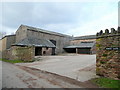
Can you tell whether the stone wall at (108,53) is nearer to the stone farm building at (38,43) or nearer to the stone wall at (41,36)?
the stone farm building at (38,43)

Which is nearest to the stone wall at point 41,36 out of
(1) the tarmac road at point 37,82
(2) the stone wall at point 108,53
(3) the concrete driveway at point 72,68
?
(3) the concrete driveway at point 72,68

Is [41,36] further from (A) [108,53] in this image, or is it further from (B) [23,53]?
(A) [108,53]

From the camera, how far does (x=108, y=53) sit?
6449 mm

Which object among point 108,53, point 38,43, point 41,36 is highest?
point 41,36

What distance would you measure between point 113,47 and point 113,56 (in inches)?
21.5

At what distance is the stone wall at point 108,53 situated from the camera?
6027 mm

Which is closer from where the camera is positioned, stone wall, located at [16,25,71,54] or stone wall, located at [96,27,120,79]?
stone wall, located at [96,27,120,79]

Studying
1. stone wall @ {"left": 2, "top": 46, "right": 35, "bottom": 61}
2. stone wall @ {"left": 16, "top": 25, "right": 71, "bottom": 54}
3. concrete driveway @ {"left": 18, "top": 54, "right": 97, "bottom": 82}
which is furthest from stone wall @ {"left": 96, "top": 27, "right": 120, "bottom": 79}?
stone wall @ {"left": 16, "top": 25, "right": 71, "bottom": 54}

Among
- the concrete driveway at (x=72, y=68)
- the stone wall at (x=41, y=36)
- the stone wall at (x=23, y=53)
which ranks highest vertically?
the stone wall at (x=41, y=36)

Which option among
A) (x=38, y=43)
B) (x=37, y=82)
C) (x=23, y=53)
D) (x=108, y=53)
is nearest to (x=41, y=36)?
(x=38, y=43)

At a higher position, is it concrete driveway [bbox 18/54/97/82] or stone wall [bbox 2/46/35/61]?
stone wall [bbox 2/46/35/61]

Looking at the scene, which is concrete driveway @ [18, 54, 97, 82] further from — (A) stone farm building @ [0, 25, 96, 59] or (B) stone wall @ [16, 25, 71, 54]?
(B) stone wall @ [16, 25, 71, 54]

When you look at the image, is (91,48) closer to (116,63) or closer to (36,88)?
(116,63)

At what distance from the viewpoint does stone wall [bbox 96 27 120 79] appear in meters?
6.03
